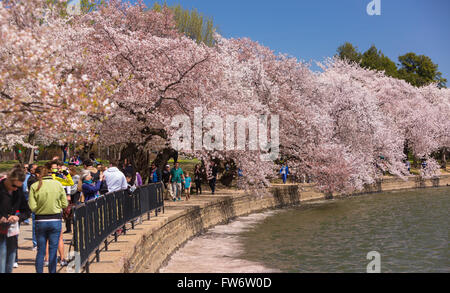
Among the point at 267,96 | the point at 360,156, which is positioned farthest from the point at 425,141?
the point at 267,96

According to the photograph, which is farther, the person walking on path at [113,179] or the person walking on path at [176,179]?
the person walking on path at [176,179]

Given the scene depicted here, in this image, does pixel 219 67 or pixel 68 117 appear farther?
pixel 219 67

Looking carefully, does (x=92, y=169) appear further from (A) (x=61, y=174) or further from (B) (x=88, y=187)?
(A) (x=61, y=174)

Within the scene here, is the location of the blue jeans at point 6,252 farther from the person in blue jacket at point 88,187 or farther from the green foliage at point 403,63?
the green foliage at point 403,63

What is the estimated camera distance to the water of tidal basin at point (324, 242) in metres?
16.4

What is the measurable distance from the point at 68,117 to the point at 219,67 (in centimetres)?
1403

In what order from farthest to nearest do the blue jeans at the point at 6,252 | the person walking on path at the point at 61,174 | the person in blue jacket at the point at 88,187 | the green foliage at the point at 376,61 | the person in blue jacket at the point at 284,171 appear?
the green foliage at the point at 376,61 → the person in blue jacket at the point at 284,171 → the person in blue jacket at the point at 88,187 → the person walking on path at the point at 61,174 → the blue jeans at the point at 6,252

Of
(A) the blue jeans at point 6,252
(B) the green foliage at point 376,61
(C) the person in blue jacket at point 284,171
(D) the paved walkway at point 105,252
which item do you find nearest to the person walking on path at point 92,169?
(D) the paved walkway at point 105,252

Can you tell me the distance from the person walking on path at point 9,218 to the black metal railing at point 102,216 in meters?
0.97

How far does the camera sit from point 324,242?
68.7ft

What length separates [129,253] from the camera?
10758 millimetres

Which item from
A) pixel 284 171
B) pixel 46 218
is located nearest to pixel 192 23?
pixel 284 171

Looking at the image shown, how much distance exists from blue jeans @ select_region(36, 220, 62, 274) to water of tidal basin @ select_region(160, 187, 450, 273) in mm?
6778
